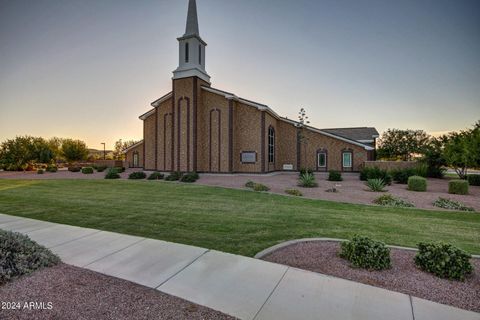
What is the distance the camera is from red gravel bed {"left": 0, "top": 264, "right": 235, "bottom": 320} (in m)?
2.86

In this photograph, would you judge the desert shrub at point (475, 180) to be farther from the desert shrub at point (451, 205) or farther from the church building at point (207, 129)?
the desert shrub at point (451, 205)

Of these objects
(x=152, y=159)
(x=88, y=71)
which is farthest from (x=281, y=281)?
(x=152, y=159)

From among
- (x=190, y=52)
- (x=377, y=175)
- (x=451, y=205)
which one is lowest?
(x=451, y=205)

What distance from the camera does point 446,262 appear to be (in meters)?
3.91

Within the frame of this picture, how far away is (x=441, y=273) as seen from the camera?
3.90 m

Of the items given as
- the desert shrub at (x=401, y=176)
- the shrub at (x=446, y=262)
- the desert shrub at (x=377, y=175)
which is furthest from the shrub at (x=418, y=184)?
the shrub at (x=446, y=262)

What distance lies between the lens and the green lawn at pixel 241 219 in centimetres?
598

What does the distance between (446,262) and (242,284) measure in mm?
3523

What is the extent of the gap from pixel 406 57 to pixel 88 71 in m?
22.5

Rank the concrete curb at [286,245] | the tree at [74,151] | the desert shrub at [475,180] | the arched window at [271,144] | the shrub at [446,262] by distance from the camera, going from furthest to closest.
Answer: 1. the tree at [74,151]
2. the arched window at [271,144]
3. the desert shrub at [475,180]
4. the concrete curb at [286,245]
5. the shrub at [446,262]

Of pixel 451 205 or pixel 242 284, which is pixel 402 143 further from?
pixel 242 284

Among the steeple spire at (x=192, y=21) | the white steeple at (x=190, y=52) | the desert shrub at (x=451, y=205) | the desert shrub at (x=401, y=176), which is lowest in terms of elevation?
the desert shrub at (x=451, y=205)

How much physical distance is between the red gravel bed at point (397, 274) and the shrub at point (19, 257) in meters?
4.16

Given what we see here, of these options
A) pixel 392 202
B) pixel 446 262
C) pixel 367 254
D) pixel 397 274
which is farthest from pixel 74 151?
pixel 446 262
